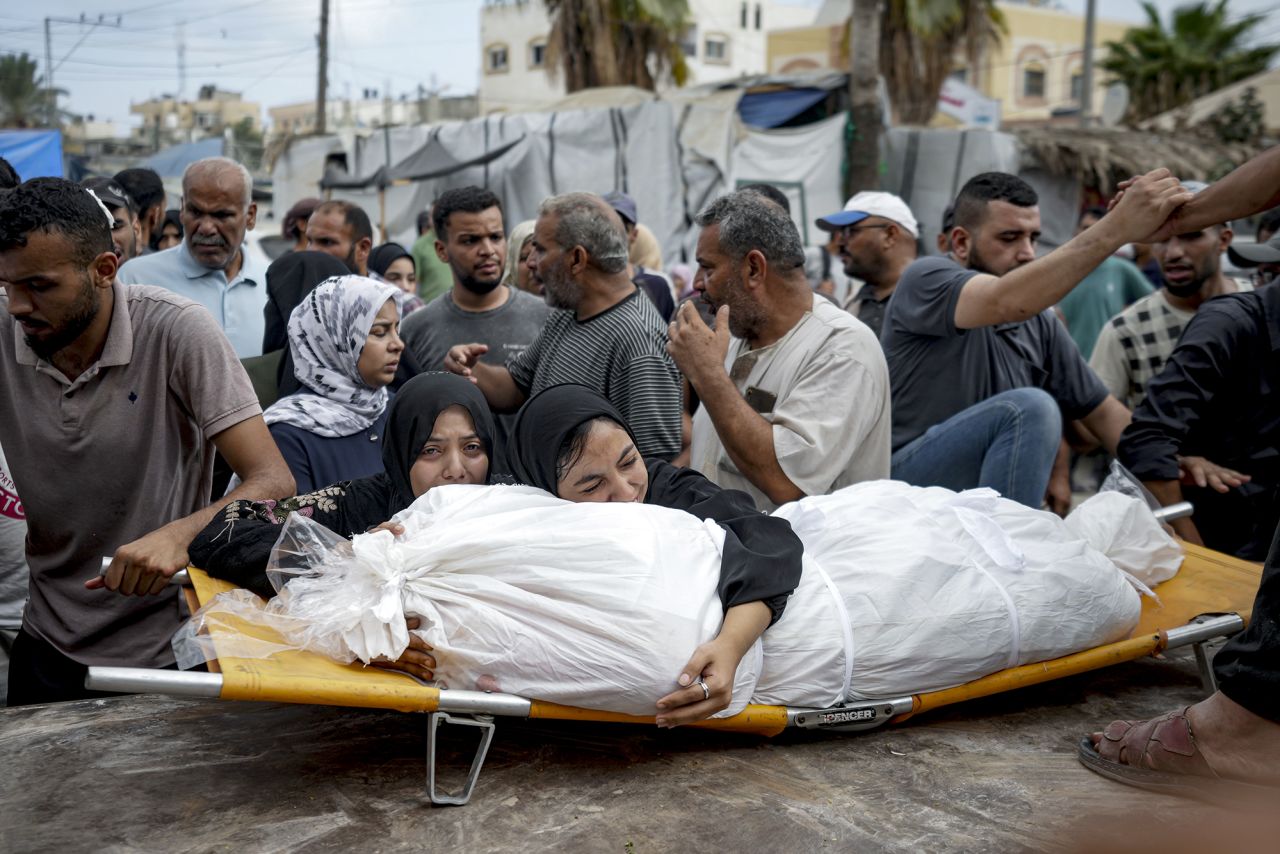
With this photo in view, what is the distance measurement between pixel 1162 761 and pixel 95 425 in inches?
112

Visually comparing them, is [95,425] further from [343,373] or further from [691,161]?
[691,161]

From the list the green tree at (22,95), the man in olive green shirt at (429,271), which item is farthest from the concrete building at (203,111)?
the man in olive green shirt at (429,271)

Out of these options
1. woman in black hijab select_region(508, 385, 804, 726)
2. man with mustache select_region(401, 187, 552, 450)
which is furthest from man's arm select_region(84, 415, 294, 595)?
man with mustache select_region(401, 187, 552, 450)

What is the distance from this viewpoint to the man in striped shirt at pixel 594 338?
3914 mm

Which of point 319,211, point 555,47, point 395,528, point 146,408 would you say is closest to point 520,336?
point 319,211

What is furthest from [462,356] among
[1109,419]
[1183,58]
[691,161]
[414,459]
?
[1183,58]

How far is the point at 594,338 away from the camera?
4090mm

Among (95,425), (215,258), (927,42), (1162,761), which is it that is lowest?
(1162,761)

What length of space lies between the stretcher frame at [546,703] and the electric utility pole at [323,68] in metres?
22.3

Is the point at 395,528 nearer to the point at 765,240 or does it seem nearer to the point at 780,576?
the point at 780,576

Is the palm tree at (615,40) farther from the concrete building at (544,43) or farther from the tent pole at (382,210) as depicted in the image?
the concrete building at (544,43)

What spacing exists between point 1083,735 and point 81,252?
2.97 metres


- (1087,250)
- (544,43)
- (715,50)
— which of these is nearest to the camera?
(1087,250)

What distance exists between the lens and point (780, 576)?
269 cm
